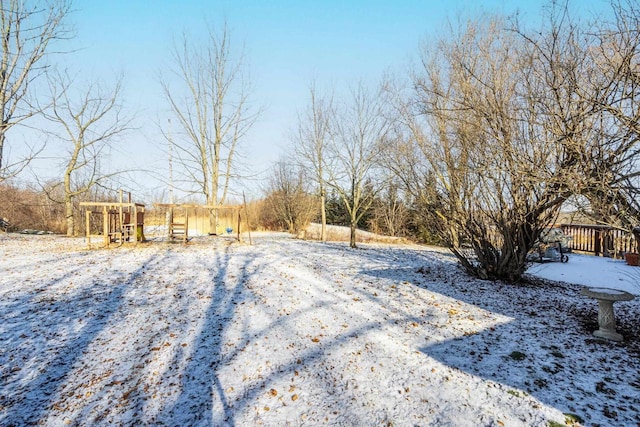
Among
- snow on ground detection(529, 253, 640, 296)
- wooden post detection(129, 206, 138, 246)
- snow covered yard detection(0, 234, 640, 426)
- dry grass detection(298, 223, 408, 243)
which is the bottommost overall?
snow covered yard detection(0, 234, 640, 426)

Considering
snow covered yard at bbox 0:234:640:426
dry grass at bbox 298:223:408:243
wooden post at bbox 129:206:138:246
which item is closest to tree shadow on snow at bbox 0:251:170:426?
snow covered yard at bbox 0:234:640:426

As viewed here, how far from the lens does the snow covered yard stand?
2.58m

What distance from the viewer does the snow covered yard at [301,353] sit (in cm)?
258

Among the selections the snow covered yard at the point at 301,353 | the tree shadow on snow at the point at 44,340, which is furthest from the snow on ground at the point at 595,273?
the tree shadow on snow at the point at 44,340

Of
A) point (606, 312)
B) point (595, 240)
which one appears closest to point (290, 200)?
point (595, 240)

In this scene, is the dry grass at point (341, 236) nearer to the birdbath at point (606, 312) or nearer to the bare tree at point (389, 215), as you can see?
the bare tree at point (389, 215)

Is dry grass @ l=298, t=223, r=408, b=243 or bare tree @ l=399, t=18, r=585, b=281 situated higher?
bare tree @ l=399, t=18, r=585, b=281

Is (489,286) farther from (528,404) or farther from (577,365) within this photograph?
(528,404)

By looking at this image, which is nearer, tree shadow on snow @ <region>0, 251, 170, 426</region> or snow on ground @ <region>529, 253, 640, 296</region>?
tree shadow on snow @ <region>0, 251, 170, 426</region>

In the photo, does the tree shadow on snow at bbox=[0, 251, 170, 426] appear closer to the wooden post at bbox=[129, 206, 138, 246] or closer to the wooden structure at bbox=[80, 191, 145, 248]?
the wooden structure at bbox=[80, 191, 145, 248]

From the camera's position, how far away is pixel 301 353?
3.47 meters

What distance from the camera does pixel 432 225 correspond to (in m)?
7.33

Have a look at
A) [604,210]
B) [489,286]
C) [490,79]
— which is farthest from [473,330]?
[490,79]

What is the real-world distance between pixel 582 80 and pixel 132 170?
16.8 m
